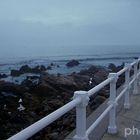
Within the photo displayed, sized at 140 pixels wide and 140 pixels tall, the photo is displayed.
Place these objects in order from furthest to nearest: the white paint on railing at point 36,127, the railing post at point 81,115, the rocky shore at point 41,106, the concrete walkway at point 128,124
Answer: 1. the rocky shore at point 41,106
2. the concrete walkway at point 128,124
3. the railing post at point 81,115
4. the white paint on railing at point 36,127

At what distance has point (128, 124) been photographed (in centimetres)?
635

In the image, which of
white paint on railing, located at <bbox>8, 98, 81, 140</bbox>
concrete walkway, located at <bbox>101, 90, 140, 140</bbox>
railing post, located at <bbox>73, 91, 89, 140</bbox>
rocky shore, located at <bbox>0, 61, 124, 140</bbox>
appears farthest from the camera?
rocky shore, located at <bbox>0, 61, 124, 140</bbox>

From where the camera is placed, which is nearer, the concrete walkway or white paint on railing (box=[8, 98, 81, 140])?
white paint on railing (box=[8, 98, 81, 140])

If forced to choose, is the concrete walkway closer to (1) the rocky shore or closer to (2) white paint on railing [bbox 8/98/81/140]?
(1) the rocky shore

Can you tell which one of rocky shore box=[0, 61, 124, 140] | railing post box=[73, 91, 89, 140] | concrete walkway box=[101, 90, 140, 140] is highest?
railing post box=[73, 91, 89, 140]

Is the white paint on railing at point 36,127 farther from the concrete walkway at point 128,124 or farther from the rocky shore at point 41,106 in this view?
the rocky shore at point 41,106

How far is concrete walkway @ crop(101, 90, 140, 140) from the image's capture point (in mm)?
5656

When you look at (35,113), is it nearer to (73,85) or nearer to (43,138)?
(43,138)

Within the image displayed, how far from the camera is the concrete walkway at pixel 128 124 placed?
566cm

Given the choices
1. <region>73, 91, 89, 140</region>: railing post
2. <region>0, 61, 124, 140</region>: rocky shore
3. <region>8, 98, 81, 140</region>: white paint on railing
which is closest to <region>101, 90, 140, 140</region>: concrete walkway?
<region>0, 61, 124, 140</region>: rocky shore

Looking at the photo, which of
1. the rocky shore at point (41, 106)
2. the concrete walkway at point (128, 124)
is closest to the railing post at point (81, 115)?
the concrete walkway at point (128, 124)

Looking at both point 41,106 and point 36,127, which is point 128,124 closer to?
point 36,127

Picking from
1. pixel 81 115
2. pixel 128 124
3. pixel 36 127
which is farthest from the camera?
pixel 128 124

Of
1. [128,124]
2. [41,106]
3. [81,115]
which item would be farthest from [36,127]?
[41,106]
